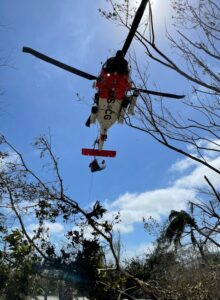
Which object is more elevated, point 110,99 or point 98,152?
point 110,99

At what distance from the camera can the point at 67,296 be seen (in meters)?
13.1

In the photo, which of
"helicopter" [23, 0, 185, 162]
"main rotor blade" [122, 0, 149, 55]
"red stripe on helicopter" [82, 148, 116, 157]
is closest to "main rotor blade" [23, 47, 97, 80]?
"helicopter" [23, 0, 185, 162]

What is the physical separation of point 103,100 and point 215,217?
10.3 ft

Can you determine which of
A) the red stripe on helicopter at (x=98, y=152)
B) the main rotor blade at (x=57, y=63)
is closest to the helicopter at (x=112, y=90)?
the main rotor blade at (x=57, y=63)

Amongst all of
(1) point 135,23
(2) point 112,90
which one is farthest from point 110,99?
(1) point 135,23

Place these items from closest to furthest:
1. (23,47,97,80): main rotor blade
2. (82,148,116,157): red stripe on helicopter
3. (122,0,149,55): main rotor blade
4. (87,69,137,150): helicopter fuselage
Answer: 1. (122,0,149,55): main rotor blade
2. (23,47,97,80): main rotor blade
3. (87,69,137,150): helicopter fuselage
4. (82,148,116,157): red stripe on helicopter

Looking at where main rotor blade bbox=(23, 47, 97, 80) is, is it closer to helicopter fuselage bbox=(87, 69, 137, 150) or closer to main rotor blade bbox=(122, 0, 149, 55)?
helicopter fuselage bbox=(87, 69, 137, 150)

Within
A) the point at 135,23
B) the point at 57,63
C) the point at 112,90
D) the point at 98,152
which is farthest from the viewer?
the point at 98,152

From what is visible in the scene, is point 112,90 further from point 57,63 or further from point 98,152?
point 98,152

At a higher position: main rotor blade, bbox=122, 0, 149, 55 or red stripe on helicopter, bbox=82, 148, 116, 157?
main rotor blade, bbox=122, 0, 149, 55

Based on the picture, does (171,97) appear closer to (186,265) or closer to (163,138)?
(163,138)

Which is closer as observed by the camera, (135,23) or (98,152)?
(135,23)

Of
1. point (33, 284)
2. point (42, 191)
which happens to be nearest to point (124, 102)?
point (42, 191)

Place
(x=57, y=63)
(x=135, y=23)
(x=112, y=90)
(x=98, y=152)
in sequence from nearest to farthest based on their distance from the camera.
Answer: (x=135, y=23)
(x=57, y=63)
(x=112, y=90)
(x=98, y=152)
